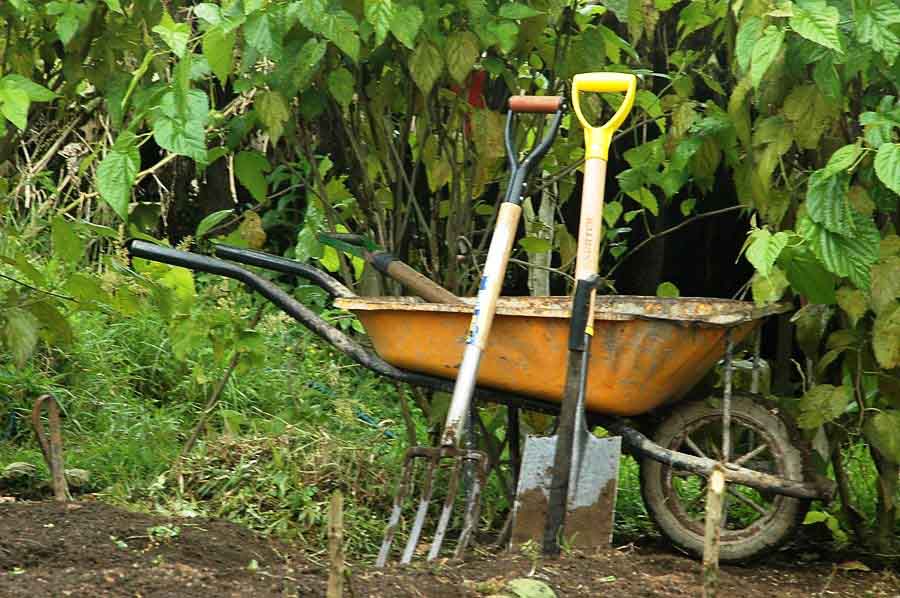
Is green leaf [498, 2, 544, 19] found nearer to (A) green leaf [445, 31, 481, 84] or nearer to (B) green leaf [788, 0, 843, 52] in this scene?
(A) green leaf [445, 31, 481, 84]

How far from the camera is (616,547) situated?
11.7ft

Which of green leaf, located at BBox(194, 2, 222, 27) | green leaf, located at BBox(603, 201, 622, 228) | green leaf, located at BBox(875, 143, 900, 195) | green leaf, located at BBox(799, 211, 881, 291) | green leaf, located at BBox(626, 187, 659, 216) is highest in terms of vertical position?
green leaf, located at BBox(194, 2, 222, 27)

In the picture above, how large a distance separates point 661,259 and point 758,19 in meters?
3.04

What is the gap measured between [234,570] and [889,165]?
159 cm

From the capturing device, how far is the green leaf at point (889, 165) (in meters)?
2.68

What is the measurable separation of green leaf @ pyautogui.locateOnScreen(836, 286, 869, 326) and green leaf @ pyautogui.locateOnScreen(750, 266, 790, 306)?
0.44ft

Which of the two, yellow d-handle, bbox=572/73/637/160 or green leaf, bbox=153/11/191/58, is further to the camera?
yellow d-handle, bbox=572/73/637/160

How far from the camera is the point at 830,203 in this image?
9.43ft

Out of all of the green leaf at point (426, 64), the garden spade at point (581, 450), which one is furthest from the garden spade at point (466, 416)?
the green leaf at point (426, 64)

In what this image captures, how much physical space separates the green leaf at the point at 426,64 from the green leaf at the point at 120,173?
74 cm

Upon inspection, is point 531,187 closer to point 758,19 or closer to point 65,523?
point 758,19

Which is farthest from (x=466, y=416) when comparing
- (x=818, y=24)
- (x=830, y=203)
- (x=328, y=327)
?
(x=818, y=24)

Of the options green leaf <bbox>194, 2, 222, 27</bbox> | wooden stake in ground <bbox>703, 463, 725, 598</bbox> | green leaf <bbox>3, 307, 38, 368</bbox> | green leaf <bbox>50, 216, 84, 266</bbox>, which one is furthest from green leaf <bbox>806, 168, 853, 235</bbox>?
green leaf <bbox>3, 307, 38, 368</bbox>

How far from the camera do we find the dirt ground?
2.50 meters
